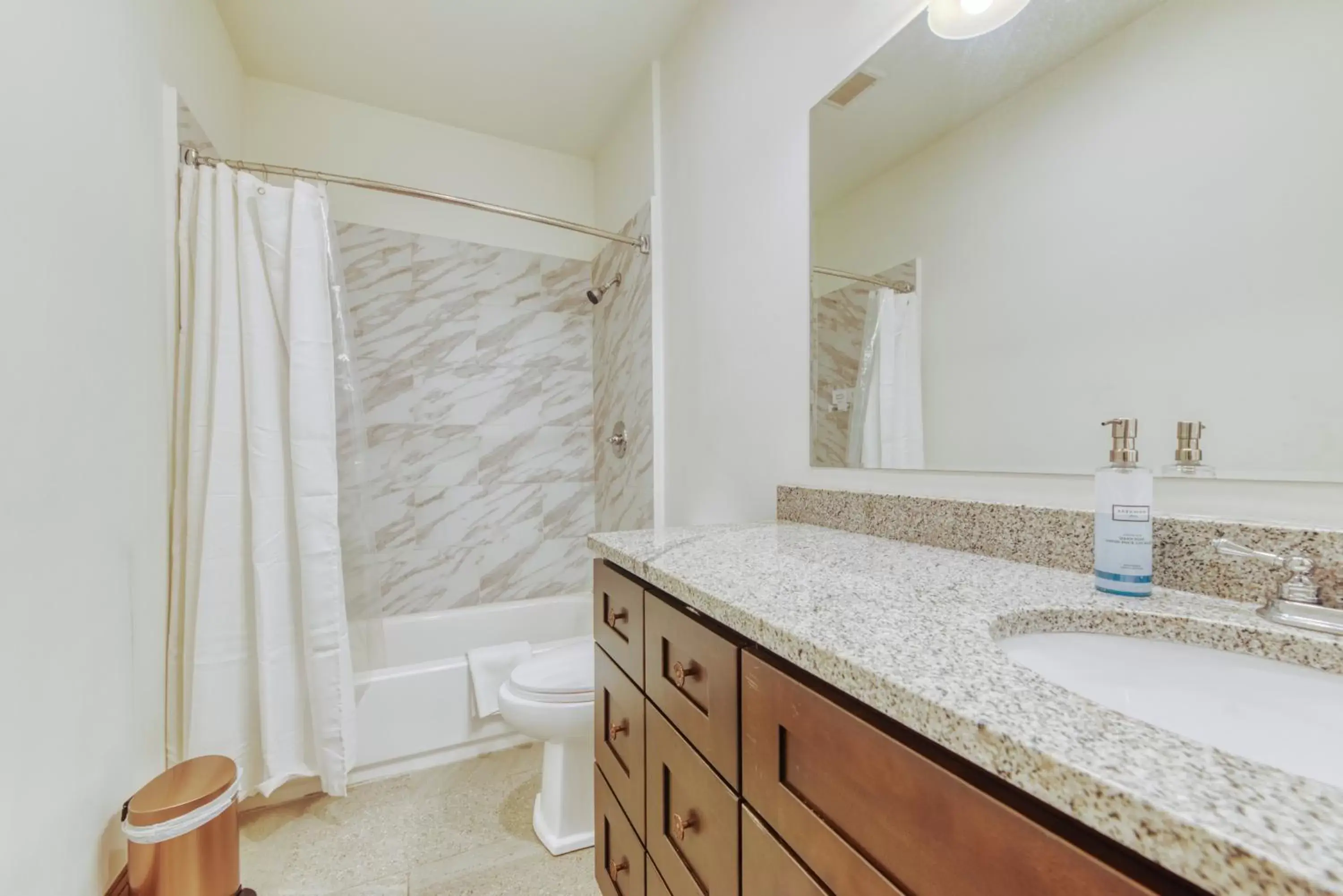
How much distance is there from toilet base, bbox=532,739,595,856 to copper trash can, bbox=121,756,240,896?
0.70 meters

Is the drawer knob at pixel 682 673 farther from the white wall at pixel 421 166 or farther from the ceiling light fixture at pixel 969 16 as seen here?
the white wall at pixel 421 166

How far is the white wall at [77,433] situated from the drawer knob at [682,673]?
994 mm

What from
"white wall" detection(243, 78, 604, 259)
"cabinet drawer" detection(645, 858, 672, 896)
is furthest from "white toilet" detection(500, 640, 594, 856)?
"white wall" detection(243, 78, 604, 259)

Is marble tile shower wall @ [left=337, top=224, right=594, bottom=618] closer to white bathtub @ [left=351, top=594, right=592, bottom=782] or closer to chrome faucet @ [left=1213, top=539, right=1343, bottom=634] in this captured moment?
white bathtub @ [left=351, top=594, right=592, bottom=782]

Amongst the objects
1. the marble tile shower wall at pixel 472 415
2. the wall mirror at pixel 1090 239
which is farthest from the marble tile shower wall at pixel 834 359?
the marble tile shower wall at pixel 472 415

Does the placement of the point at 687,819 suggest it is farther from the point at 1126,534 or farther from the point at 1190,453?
the point at 1190,453

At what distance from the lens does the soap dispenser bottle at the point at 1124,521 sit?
612 millimetres

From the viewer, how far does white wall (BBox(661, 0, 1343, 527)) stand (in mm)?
1139

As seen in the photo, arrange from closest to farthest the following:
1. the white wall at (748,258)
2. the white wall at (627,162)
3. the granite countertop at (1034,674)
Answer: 1. the granite countertop at (1034,674)
2. the white wall at (748,258)
3. the white wall at (627,162)

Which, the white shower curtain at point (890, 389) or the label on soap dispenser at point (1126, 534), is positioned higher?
the white shower curtain at point (890, 389)

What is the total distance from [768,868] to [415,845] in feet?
4.49

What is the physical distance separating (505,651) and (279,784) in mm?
684

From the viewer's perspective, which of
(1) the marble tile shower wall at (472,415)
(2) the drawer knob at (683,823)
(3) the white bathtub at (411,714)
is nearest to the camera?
(2) the drawer knob at (683,823)

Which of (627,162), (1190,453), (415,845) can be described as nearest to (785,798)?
(1190,453)
